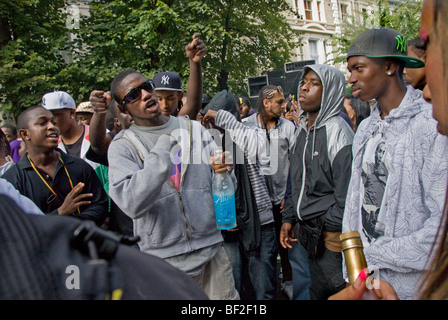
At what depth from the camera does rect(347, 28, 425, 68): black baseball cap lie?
90.7 inches

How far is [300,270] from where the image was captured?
3.79 meters

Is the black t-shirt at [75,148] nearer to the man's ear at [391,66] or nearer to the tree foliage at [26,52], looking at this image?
the man's ear at [391,66]

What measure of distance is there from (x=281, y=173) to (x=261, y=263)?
1.00 meters

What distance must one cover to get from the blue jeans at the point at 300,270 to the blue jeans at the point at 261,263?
254mm

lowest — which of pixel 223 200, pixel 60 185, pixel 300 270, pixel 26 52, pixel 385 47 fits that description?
pixel 300 270

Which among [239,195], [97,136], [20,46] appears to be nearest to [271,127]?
[239,195]

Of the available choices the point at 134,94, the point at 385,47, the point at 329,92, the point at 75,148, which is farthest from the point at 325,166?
the point at 75,148

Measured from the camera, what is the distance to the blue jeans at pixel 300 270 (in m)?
3.75

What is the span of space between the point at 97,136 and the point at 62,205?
2.20 feet

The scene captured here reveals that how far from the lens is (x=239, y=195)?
3.49 meters

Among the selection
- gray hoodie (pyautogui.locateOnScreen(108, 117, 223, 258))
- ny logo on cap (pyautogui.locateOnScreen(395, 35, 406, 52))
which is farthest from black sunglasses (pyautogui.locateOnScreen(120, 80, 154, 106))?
ny logo on cap (pyautogui.locateOnScreen(395, 35, 406, 52))

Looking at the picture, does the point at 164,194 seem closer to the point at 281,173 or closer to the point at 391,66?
the point at 391,66

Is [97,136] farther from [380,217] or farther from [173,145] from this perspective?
[380,217]

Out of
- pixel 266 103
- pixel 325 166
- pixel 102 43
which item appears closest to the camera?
pixel 325 166
